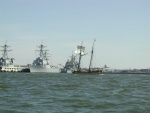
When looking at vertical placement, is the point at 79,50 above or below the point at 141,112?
above

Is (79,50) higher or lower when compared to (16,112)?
higher

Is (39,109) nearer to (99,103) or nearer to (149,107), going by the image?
(99,103)

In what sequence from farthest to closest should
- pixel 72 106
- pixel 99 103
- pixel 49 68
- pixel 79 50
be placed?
pixel 49 68 < pixel 79 50 < pixel 99 103 < pixel 72 106

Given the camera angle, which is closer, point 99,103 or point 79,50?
point 99,103

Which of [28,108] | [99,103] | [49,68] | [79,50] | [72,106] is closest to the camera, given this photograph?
[28,108]

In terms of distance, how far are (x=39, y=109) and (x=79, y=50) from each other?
156015 millimetres

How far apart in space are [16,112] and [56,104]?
3.38 meters

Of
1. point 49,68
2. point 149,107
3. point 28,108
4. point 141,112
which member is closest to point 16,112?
point 28,108

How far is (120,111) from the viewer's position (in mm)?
17250

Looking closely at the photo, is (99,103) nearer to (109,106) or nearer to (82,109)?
(109,106)

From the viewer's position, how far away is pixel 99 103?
2020 cm

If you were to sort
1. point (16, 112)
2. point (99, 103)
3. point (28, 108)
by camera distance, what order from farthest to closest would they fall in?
point (99, 103), point (28, 108), point (16, 112)

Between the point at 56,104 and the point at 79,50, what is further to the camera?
the point at 79,50

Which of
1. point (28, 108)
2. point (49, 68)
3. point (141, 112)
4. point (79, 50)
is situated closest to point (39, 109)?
point (28, 108)
